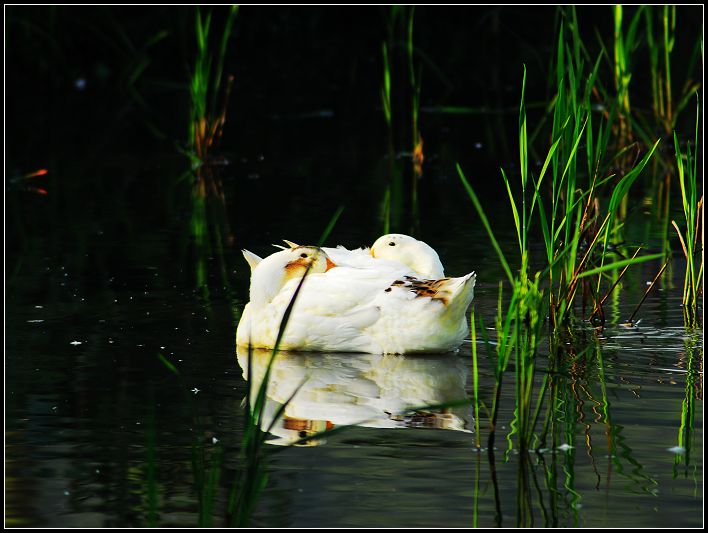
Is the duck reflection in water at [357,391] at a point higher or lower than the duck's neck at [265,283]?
lower

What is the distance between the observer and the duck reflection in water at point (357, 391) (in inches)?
252

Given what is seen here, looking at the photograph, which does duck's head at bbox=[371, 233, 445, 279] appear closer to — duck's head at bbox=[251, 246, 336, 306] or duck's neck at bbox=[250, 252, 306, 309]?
duck's head at bbox=[251, 246, 336, 306]

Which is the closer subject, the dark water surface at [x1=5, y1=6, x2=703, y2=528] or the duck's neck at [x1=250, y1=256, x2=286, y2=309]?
the dark water surface at [x1=5, y1=6, x2=703, y2=528]

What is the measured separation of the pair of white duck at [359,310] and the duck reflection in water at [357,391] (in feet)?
0.30

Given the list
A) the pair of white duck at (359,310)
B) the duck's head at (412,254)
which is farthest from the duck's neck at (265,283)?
the duck's head at (412,254)

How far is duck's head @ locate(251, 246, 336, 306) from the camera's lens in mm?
8039

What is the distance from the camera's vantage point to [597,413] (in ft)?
21.2

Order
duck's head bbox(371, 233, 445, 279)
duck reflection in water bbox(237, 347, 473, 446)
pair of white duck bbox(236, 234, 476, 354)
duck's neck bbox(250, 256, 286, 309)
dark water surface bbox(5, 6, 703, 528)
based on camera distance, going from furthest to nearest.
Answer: duck's head bbox(371, 233, 445, 279) → duck's neck bbox(250, 256, 286, 309) → pair of white duck bbox(236, 234, 476, 354) → duck reflection in water bbox(237, 347, 473, 446) → dark water surface bbox(5, 6, 703, 528)

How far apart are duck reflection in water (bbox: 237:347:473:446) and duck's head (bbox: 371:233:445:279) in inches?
29.6

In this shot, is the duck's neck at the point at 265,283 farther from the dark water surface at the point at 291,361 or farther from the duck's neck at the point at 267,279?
the dark water surface at the point at 291,361

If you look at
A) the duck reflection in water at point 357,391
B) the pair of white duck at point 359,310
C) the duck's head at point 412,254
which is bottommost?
the duck reflection in water at point 357,391

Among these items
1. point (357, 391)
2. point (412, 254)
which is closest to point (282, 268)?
point (412, 254)

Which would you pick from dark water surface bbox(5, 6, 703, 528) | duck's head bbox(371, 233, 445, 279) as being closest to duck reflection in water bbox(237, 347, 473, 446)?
dark water surface bbox(5, 6, 703, 528)

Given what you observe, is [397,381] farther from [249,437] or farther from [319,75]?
[319,75]
